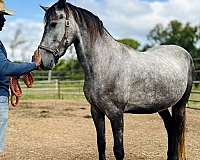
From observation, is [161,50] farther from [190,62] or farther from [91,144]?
[91,144]

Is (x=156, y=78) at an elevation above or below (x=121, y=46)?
below

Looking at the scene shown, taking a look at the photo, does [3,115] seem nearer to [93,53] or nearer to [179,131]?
[93,53]

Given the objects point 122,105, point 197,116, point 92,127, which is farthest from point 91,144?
point 197,116

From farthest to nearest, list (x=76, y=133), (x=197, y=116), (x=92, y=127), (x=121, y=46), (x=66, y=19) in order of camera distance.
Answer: (x=197, y=116), (x=92, y=127), (x=76, y=133), (x=121, y=46), (x=66, y=19)

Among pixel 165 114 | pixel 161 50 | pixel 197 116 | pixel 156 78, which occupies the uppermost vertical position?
pixel 161 50

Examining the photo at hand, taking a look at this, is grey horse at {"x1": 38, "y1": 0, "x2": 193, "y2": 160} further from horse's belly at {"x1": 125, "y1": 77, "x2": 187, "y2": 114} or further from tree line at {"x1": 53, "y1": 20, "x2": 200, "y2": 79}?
tree line at {"x1": 53, "y1": 20, "x2": 200, "y2": 79}

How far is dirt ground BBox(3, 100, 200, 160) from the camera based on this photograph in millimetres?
5516

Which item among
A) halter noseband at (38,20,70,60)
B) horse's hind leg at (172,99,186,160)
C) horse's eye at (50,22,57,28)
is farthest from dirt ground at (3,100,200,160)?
horse's eye at (50,22,57,28)

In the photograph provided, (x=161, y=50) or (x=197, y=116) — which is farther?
(x=197, y=116)

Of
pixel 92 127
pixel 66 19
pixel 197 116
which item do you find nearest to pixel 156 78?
pixel 66 19

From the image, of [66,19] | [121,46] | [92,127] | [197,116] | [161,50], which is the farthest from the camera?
[197,116]

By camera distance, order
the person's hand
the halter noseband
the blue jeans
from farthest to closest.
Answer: the halter noseband
the person's hand
the blue jeans

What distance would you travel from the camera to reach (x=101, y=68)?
390 cm

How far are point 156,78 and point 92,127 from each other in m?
4.35
